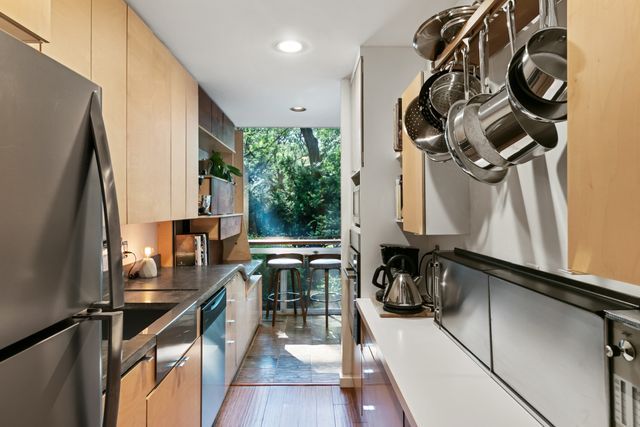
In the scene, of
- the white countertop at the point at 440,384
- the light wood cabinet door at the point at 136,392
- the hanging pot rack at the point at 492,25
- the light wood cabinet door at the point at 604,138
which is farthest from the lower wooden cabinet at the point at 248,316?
the light wood cabinet door at the point at 604,138

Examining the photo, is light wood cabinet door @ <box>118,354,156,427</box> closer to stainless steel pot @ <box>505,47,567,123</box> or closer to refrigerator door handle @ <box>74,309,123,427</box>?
refrigerator door handle @ <box>74,309,123,427</box>

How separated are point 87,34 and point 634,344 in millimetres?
1954

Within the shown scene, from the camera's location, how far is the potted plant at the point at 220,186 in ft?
11.2

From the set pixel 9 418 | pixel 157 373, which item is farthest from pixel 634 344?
pixel 157 373

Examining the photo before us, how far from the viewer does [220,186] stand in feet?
11.8

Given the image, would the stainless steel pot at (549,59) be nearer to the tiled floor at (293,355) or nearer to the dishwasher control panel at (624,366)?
the dishwasher control panel at (624,366)

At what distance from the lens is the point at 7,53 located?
617mm

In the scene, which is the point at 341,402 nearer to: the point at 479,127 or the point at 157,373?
the point at 157,373

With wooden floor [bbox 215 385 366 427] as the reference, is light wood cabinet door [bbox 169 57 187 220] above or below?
above

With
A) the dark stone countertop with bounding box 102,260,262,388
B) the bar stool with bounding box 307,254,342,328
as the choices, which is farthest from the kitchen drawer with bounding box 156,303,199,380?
the bar stool with bounding box 307,254,342,328

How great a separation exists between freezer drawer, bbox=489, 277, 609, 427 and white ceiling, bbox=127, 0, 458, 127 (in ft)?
5.02

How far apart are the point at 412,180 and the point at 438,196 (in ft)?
0.55

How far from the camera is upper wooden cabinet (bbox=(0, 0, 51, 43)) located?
883mm

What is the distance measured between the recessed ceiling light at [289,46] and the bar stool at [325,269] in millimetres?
2553
